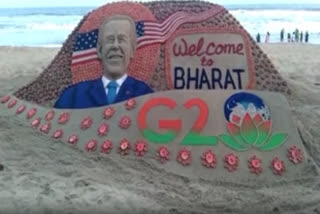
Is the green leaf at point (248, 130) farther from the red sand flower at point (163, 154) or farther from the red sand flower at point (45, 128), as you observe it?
the red sand flower at point (45, 128)

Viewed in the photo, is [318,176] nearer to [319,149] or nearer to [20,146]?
[319,149]

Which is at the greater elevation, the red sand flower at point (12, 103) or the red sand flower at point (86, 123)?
the red sand flower at point (86, 123)

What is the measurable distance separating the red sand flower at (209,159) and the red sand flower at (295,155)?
64 cm

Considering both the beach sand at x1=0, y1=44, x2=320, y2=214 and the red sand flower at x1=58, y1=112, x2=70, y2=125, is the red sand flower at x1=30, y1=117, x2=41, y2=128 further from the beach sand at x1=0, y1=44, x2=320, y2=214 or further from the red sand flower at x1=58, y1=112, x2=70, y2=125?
the red sand flower at x1=58, y1=112, x2=70, y2=125

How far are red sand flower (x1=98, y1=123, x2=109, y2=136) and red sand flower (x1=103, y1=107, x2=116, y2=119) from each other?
8 centimetres

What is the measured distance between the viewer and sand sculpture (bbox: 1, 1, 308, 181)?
5.02m

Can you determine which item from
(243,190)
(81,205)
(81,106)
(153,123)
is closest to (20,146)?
(81,106)

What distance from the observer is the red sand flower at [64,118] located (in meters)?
5.48

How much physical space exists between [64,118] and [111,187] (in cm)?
128

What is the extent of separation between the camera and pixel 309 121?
6.08 m

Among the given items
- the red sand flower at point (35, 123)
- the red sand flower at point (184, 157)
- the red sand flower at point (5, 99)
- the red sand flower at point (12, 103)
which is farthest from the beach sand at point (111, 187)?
the red sand flower at point (5, 99)

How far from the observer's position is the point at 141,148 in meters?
5.04

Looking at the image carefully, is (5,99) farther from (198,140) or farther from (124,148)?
(198,140)

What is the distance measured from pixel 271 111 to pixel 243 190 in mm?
966
